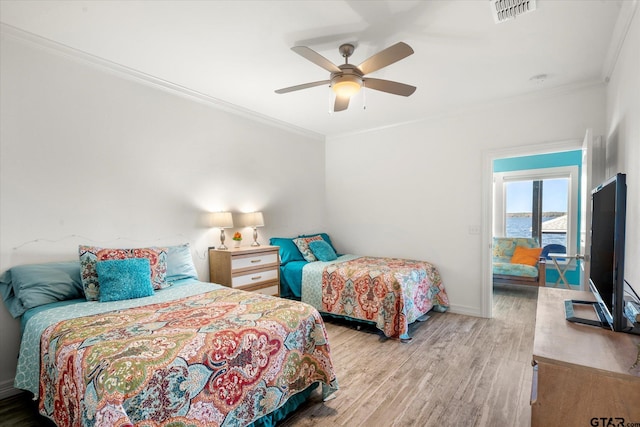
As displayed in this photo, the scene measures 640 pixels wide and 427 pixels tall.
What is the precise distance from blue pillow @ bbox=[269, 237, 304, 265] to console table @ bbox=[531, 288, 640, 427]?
3.18 meters

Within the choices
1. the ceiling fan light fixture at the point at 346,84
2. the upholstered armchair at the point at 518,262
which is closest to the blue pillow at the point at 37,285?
the ceiling fan light fixture at the point at 346,84

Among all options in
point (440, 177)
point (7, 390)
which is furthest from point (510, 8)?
point (7, 390)

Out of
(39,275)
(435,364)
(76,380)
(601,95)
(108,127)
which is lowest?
(435,364)

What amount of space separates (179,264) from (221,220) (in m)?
0.69

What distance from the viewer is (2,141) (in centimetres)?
223

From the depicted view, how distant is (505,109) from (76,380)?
4.47m

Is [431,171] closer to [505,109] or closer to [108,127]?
[505,109]

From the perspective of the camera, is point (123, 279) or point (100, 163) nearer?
point (123, 279)

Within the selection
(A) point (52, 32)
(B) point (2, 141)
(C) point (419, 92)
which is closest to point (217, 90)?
(A) point (52, 32)

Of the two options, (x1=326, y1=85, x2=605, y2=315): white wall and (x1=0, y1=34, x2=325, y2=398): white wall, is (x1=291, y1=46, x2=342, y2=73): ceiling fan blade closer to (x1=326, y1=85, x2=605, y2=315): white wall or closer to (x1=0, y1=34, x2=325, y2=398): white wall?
(x1=0, y1=34, x2=325, y2=398): white wall

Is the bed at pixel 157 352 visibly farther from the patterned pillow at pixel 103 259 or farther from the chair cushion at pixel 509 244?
the chair cushion at pixel 509 244

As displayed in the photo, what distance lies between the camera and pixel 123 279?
2.28 meters

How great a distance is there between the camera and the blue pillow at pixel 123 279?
2.22m

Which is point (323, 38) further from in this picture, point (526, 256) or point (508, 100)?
point (526, 256)
